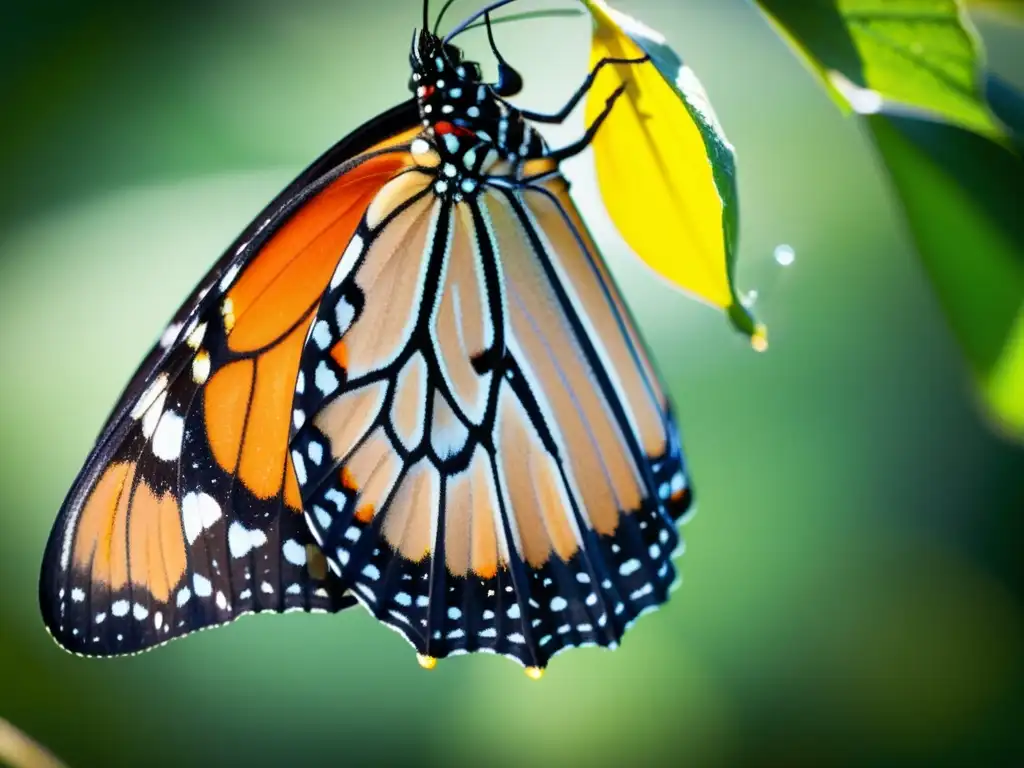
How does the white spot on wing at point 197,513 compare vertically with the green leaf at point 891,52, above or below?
below

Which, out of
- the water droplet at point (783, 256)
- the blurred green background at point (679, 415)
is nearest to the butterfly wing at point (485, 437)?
the water droplet at point (783, 256)

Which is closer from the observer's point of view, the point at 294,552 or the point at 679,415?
the point at 294,552

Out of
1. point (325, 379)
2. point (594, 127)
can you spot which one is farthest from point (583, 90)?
point (325, 379)

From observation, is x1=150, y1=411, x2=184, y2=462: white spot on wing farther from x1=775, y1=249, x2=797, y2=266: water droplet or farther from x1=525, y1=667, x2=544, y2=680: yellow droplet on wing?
x1=775, y1=249, x2=797, y2=266: water droplet

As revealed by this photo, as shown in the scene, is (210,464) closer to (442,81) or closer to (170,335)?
(170,335)

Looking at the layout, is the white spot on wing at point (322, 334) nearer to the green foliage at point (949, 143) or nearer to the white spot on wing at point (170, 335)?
the white spot on wing at point (170, 335)

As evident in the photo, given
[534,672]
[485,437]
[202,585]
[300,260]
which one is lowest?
[534,672]

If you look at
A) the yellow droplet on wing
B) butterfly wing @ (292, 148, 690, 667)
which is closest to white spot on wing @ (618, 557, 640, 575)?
butterfly wing @ (292, 148, 690, 667)
